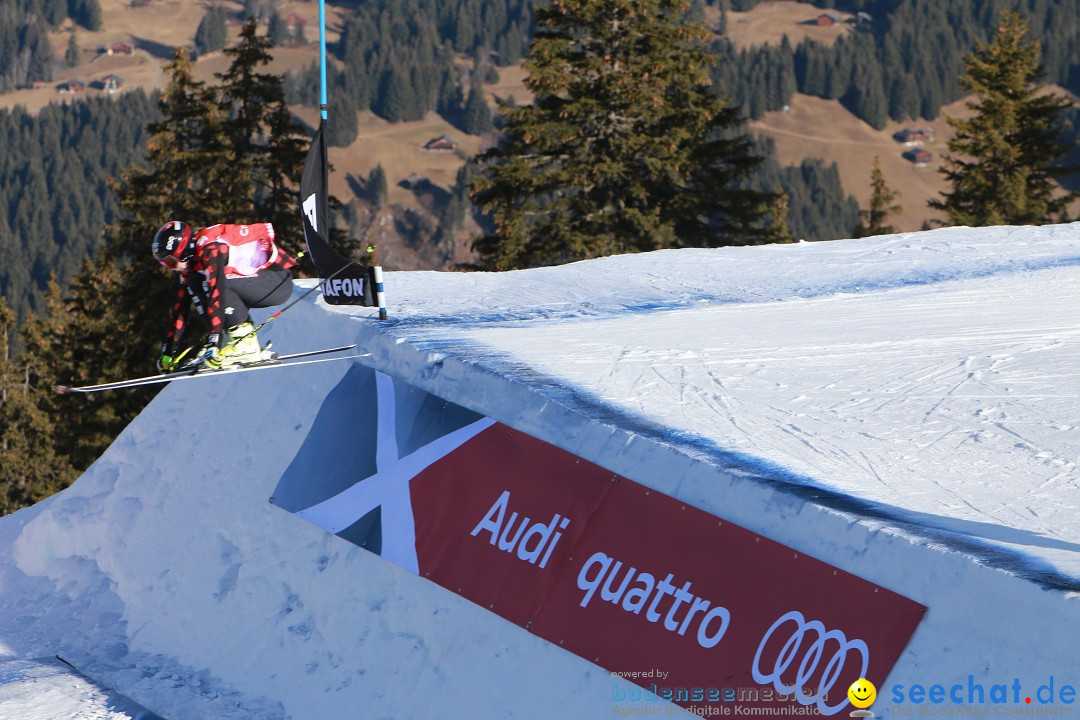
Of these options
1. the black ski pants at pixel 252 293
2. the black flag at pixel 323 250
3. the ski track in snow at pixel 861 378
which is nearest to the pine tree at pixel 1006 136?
the ski track in snow at pixel 861 378

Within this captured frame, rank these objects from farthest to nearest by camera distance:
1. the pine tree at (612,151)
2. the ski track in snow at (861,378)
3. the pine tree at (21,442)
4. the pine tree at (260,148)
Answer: the pine tree at (21,442) → the pine tree at (612,151) → the pine tree at (260,148) → the ski track in snow at (861,378)

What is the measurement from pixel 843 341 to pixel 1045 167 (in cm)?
3109

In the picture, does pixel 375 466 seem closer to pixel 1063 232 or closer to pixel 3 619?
pixel 3 619

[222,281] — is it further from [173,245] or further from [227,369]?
[227,369]

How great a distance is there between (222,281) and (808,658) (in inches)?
218

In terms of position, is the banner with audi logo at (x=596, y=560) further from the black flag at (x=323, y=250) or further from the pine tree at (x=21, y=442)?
the pine tree at (x=21, y=442)

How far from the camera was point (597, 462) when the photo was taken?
759 centimetres

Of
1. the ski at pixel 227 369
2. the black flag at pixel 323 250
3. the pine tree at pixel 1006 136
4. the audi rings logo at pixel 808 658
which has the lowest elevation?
the pine tree at pixel 1006 136

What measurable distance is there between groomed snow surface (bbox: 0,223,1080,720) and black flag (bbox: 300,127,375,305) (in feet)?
0.77

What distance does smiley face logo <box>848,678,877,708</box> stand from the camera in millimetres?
5867

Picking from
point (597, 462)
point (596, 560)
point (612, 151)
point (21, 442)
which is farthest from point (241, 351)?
point (21, 442)

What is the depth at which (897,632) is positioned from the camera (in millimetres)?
5906

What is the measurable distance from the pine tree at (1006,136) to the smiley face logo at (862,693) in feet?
108

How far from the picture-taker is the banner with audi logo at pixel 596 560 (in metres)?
6.16
